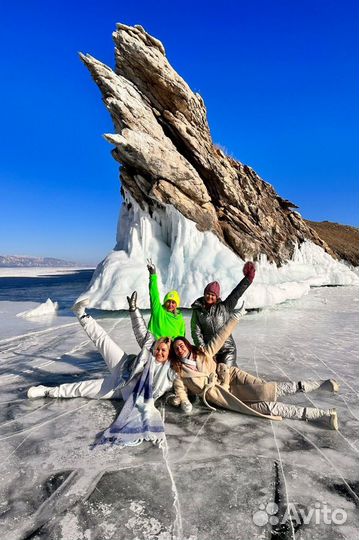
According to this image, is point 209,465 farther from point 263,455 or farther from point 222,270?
point 222,270

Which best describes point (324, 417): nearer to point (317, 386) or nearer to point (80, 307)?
point (317, 386)

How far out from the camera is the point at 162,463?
309cm

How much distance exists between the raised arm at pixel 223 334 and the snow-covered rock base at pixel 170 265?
7.22 m

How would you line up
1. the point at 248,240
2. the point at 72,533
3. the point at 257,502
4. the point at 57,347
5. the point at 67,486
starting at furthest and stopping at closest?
the point at 248,240 < the point at 57,347 < the point at 67,486 < the point at 257,502 < the point at 72,533

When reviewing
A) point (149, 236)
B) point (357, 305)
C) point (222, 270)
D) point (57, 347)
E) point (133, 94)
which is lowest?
point (57, 347)

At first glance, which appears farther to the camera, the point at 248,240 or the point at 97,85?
the point at 248,240

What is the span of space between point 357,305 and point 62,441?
12756 millimetres

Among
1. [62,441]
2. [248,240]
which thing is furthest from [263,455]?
[248,240]

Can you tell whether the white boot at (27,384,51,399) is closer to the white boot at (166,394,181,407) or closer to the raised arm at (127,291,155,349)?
the raised arm at (127,291,155,349)

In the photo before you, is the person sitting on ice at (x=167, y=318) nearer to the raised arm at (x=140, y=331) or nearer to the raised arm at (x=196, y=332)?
the raised arm at (x=196, y=332)

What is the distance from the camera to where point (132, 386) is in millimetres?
4211

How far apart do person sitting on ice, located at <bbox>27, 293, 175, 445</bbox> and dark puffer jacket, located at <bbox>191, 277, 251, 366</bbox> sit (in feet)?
2.73

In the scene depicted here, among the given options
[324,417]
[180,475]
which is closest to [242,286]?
[324,417]

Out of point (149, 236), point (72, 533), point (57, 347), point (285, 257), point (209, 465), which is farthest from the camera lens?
point (285, 257)
